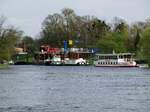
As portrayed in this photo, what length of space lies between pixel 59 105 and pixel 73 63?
150570 mm

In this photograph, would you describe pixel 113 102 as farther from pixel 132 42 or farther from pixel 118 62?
pixel 132 42

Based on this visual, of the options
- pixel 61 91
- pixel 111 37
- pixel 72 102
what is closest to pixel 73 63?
pixel 111 37

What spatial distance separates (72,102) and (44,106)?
3.88 metres

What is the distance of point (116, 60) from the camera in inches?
6644

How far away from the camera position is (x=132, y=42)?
647 feet

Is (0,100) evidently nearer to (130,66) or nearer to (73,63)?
(130,66)

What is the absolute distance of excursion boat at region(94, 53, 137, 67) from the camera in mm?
166300

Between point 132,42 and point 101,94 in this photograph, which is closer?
point 101,94

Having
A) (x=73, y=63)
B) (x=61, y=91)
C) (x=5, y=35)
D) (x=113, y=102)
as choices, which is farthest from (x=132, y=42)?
(x=113, y=102)

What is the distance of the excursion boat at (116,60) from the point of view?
166300 mm

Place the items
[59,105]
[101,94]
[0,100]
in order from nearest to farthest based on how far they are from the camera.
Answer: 1. [59,105]
2. [0,100]
3. [101,94]

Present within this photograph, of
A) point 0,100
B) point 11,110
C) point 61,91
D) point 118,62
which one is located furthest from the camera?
point 118,62

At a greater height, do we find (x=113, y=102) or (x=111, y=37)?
(x=111, y=37)

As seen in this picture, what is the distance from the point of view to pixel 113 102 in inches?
1896
